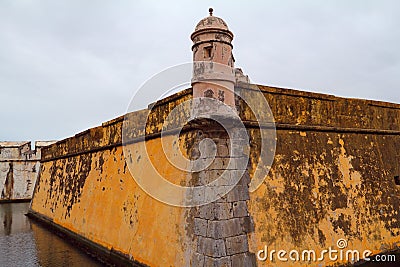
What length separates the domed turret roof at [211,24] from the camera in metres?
4.91

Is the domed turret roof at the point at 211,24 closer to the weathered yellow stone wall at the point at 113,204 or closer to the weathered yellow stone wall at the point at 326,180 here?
the weathered yellow stone wall at the point at 326,180

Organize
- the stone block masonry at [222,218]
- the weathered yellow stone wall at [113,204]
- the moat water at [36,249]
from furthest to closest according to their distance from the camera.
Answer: the moat water at [36,249] < the weathered yellow stone wall at [113,204] < the stone block masonry at [222,218]

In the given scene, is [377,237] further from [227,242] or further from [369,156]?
[227,242]

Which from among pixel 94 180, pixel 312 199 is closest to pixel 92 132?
pixel 94 180

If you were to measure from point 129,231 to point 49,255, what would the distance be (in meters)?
2.68

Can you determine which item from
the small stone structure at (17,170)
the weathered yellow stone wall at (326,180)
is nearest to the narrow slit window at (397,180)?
the weathered yellow stone wall at (326,180)

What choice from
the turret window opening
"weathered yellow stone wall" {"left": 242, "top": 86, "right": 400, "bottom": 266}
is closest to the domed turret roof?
the turret window opening
